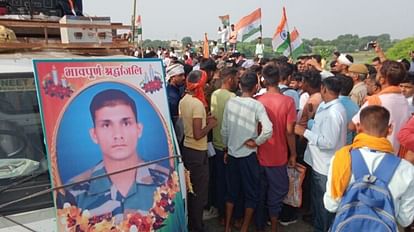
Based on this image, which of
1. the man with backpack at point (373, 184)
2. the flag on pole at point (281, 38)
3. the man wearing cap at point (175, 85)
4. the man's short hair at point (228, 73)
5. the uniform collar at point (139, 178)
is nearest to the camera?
the uniform collar at point (139, 178)

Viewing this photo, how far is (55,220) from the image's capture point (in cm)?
205

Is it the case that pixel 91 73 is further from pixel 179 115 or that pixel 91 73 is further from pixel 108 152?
pixel 179 115

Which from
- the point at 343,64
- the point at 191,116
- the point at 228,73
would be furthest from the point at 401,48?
the point at 191,116

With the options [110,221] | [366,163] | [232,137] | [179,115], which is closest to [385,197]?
[366,163]

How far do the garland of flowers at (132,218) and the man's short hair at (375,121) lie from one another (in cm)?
129

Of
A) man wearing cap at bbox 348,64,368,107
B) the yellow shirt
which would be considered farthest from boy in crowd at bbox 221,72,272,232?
man wearing cap at bbox 348,64,368,107

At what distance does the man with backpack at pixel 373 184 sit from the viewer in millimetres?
2518

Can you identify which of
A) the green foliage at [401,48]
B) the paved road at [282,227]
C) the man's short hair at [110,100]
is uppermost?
the green foliage at [401,48]

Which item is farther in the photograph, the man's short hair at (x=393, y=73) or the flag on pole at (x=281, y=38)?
the flag on pole at (x=281, y=38)

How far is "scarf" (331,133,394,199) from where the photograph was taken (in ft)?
8.52

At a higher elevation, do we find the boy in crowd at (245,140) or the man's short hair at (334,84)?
the man's short hair at (334,84)

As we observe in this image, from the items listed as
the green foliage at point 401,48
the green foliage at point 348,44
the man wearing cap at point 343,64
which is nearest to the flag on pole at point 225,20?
the green foliage at point 348,44

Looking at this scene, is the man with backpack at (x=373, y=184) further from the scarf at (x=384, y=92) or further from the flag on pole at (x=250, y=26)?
the flag on pole at (x=250, y=26)

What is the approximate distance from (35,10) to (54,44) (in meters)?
2.04
